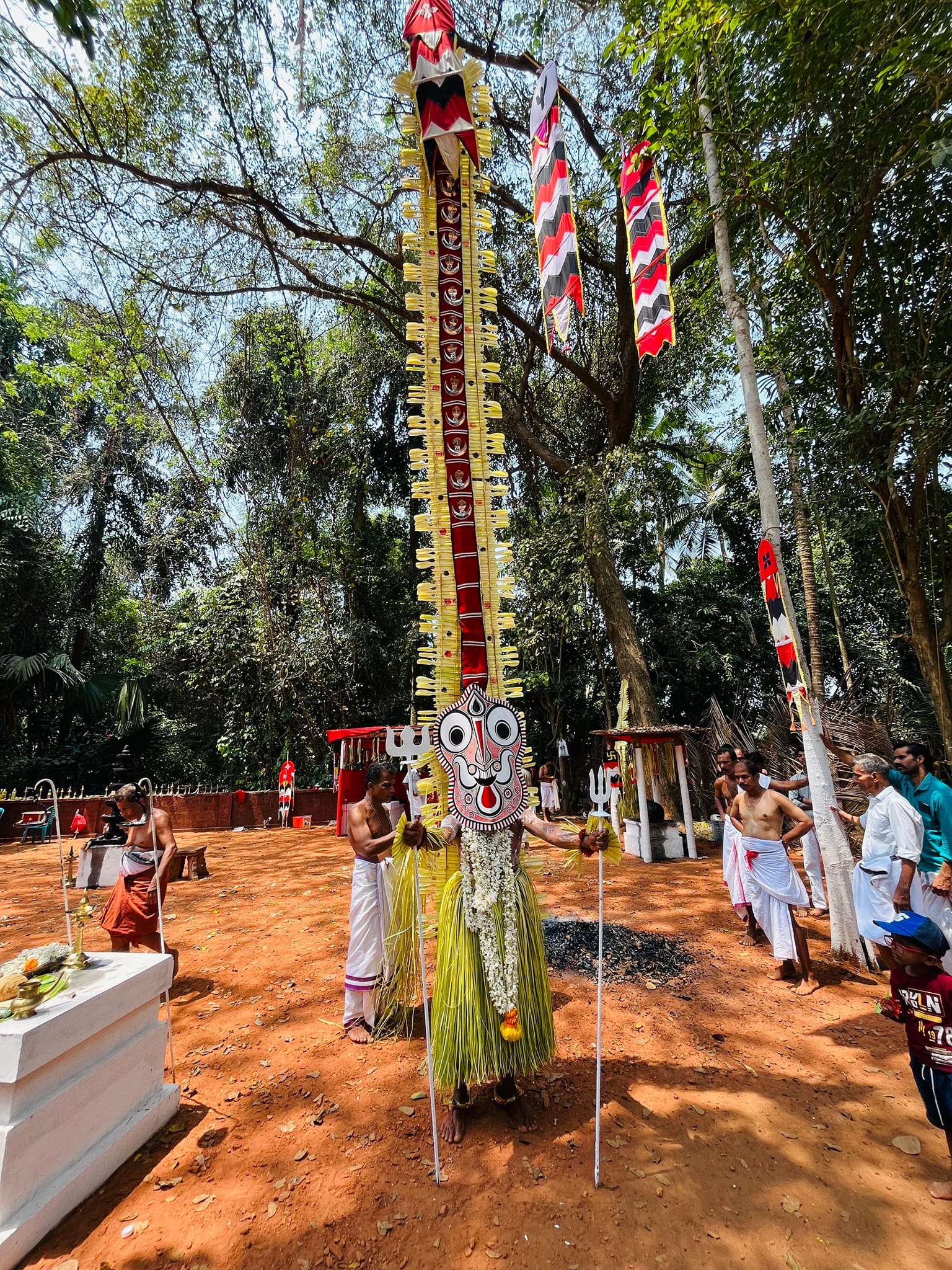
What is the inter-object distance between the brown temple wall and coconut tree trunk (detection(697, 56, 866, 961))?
11059 millimetres

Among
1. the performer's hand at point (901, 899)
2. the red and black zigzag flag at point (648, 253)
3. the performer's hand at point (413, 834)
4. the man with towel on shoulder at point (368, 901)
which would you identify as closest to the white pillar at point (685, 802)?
the performer's hand at point (901, 899)

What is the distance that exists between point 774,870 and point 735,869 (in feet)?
2.88

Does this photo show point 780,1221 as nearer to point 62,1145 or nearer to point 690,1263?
point 690,1263

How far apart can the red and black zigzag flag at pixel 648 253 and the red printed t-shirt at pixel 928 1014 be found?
557 centimetres

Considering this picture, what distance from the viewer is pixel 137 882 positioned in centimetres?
452

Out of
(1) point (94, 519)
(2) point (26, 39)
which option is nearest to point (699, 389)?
(2) point (26, 39)

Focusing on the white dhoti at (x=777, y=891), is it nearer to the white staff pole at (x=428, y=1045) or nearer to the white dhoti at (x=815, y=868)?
the white dhoti at (x=815, y=868)

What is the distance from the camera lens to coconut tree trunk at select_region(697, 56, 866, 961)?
486 cm

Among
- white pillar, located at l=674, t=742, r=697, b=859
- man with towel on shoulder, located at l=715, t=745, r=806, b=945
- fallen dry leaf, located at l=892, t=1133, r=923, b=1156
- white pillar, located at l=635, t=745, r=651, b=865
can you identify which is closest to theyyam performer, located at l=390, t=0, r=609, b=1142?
fallen dry leaf, located at l=892, t=1133, r=923, b=1156

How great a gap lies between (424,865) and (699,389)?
13188 millimetres

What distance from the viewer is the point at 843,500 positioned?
8844 mm

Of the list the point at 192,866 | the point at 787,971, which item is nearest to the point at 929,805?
the point at 787,971

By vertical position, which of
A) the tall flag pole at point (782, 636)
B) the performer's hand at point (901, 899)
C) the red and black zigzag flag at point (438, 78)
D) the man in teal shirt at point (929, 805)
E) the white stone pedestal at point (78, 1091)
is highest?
the red and black zigzag flag at point (438, 78)

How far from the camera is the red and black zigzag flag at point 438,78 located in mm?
3348
